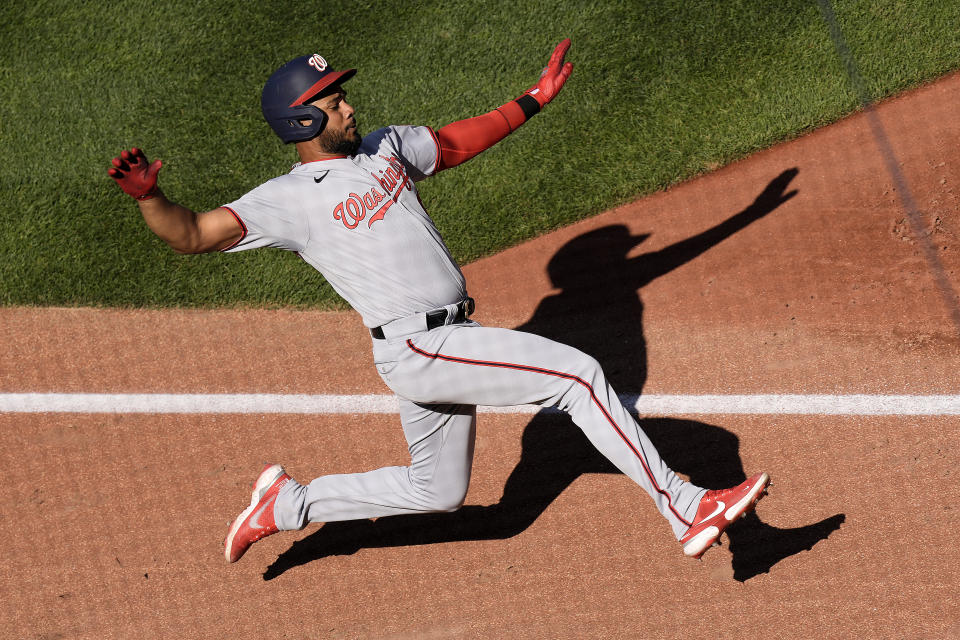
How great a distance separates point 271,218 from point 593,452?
205cm

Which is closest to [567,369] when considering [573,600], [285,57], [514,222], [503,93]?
[573,600]

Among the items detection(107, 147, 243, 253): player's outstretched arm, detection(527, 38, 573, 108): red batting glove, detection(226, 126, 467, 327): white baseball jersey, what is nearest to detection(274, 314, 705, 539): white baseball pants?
detection(226, 126, 467, 327): white baseball jersey

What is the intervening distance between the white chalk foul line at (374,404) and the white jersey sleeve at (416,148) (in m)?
1.39

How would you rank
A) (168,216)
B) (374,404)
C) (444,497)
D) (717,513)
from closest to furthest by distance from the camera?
1. (168,216)
2. (717,513)
3. (444,497)
4. (374,404)

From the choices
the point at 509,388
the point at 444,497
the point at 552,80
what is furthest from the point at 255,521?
the point at 552,80

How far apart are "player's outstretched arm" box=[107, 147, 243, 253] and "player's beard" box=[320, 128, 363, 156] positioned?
524mm

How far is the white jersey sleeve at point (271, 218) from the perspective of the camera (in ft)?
12.1

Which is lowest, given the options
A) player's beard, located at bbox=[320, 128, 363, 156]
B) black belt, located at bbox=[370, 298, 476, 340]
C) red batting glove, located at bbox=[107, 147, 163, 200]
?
black belt, located at bbox=[370, 298, 476, 340]

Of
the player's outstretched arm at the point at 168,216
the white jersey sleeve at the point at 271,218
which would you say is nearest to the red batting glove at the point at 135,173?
the player's outstretched arm at the point at 168,216

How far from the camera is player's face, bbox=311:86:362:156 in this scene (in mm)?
3885

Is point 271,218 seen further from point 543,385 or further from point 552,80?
point 552,80

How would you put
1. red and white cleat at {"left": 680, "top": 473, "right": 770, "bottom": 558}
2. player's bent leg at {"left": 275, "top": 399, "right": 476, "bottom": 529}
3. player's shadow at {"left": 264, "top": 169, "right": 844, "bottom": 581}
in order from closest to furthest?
red and white cleat at {"left": 680, "top": 473, "right": 770, "bottom": 558}
player's bent leg at {"left": 275, "top": 399, "right": 476, "bottom": 529}
player's shadow at {"left": 264, "top": 169, "right": 844, "bottom": 581}

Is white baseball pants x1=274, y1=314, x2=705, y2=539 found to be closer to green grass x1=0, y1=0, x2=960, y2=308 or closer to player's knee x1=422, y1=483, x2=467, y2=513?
player's knee x1=422, y1=483, x2=467, y2=513

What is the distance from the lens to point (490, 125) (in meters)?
4.39
